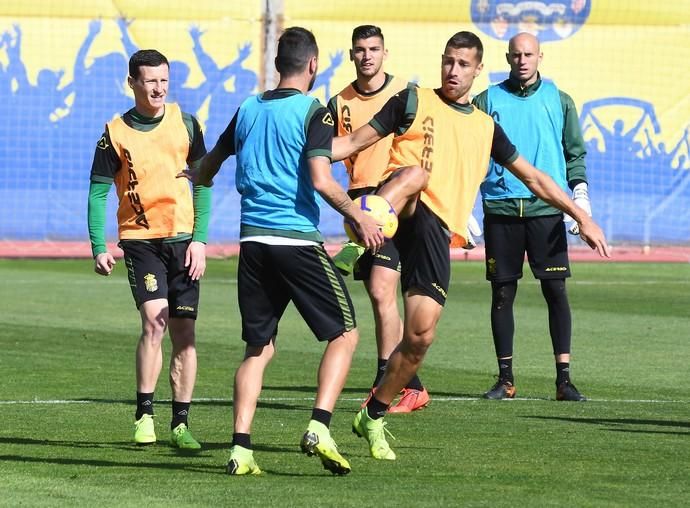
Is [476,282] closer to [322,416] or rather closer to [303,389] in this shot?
[303,389]

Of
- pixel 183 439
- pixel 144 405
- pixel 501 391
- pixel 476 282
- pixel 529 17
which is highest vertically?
pixel 529 17

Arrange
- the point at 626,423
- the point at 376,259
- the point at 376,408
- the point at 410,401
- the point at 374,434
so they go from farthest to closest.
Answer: the point at 376,259
the point at 410,401
the point at 626,423
the point at 376,408
the point at 374,434

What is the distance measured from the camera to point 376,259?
10.4m

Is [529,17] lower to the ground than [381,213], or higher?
higher

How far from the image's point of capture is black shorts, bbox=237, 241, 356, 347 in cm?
727

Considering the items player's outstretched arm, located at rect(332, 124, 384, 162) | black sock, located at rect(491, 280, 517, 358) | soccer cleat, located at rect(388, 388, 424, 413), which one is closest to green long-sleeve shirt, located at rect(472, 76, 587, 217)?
black sock, located at rect(491, 280, 517, 358)

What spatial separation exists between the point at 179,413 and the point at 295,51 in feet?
7.61

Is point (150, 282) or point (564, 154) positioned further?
point (564, 154)

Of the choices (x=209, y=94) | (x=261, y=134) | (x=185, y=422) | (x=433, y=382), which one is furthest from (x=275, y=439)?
(x=209, y=94)

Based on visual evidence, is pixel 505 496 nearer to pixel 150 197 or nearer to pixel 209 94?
pixel 150 197

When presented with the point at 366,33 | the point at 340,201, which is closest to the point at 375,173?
the point at 366,33

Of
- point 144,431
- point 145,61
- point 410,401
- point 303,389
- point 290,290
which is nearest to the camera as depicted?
point 290,290

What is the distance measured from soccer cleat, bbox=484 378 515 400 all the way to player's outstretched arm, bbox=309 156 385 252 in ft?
12.1

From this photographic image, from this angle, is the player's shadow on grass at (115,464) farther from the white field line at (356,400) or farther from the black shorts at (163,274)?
the white field line at (356,400)
